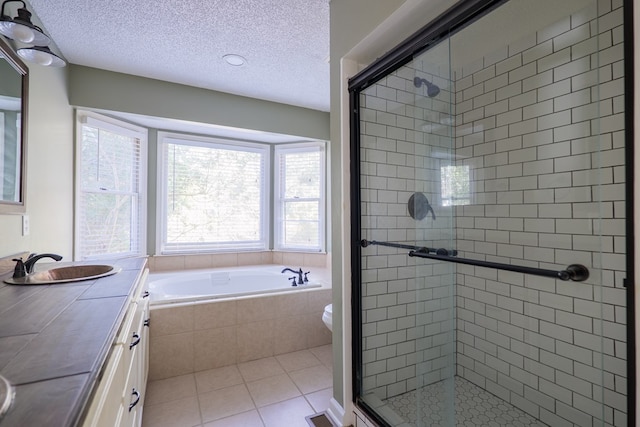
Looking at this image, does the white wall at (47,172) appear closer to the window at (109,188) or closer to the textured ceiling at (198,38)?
the window at (109,188)

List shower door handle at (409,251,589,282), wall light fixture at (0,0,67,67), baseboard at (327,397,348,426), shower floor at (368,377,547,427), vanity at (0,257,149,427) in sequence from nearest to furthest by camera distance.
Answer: vanity at (0,257,149,427)
shower door handle at (409,251,589,282)
wall light fixture at (0,0,67,67)
shower floor at (368,377,547,427)
baseboard at (327,397,348,426)

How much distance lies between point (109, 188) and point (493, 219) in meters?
3.36

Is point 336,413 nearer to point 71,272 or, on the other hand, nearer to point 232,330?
point 232,330

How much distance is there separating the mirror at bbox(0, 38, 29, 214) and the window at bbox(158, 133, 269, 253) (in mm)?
1722

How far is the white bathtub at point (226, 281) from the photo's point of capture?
9.65 feet

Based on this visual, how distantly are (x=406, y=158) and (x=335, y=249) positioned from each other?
2.30ft

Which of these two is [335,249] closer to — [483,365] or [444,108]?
[444,108]

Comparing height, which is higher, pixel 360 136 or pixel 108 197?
pixel 360 136

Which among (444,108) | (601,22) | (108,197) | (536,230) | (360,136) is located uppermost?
(601,22)

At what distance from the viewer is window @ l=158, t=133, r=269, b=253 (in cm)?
345

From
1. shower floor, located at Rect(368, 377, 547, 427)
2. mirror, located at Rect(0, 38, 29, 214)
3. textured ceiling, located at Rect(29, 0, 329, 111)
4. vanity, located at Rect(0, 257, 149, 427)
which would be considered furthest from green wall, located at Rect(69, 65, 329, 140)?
shower floor, located at Rect(368, 377, 547, 427)

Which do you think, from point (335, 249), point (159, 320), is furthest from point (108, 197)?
point (335, 249)

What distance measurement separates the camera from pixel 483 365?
76.2 inches

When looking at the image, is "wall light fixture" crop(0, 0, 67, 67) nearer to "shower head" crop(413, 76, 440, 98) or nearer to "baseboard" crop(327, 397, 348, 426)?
"shower head" crop(413, 76, 440, 98)
